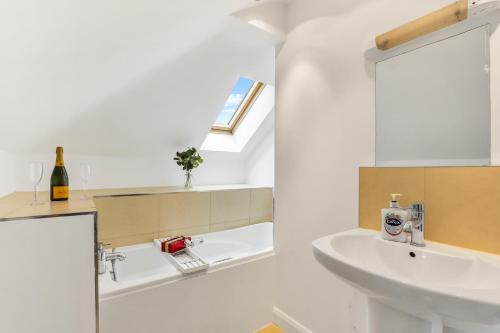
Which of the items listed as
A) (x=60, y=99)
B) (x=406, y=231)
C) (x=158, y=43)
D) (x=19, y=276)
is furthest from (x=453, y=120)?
(x=60, y=99)

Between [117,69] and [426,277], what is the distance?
2.09 meters

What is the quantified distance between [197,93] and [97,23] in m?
0.99

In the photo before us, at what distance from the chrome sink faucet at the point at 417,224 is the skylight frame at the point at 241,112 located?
2203mm

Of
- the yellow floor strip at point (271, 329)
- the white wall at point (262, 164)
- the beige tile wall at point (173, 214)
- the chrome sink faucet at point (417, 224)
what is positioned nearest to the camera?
the chrome sink faucet at point (417, 224)

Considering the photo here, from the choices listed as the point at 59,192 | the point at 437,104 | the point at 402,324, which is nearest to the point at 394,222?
the point at 402,324

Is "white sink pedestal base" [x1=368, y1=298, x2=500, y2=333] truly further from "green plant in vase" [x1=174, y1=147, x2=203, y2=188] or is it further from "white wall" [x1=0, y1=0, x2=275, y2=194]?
"green plant in vase" [x1=174, y1=147, x2=203, y2=188]

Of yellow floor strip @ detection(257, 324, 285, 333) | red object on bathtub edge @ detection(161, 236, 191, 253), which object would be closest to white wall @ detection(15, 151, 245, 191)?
Answer: red object on bathtub edge @ detection(161, 236, 191, 253)

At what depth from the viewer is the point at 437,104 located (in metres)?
1.19

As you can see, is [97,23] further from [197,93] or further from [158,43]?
[197,93]

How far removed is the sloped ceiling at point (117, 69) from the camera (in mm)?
1323

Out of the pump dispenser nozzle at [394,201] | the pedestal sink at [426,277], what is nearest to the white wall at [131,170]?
the pedestal sink at [426,277]

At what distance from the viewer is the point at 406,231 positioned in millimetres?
1152

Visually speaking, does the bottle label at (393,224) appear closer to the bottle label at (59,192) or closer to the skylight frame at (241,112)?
the bottle label at (59,192)

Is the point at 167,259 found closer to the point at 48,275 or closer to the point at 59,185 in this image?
the point at 59,185
